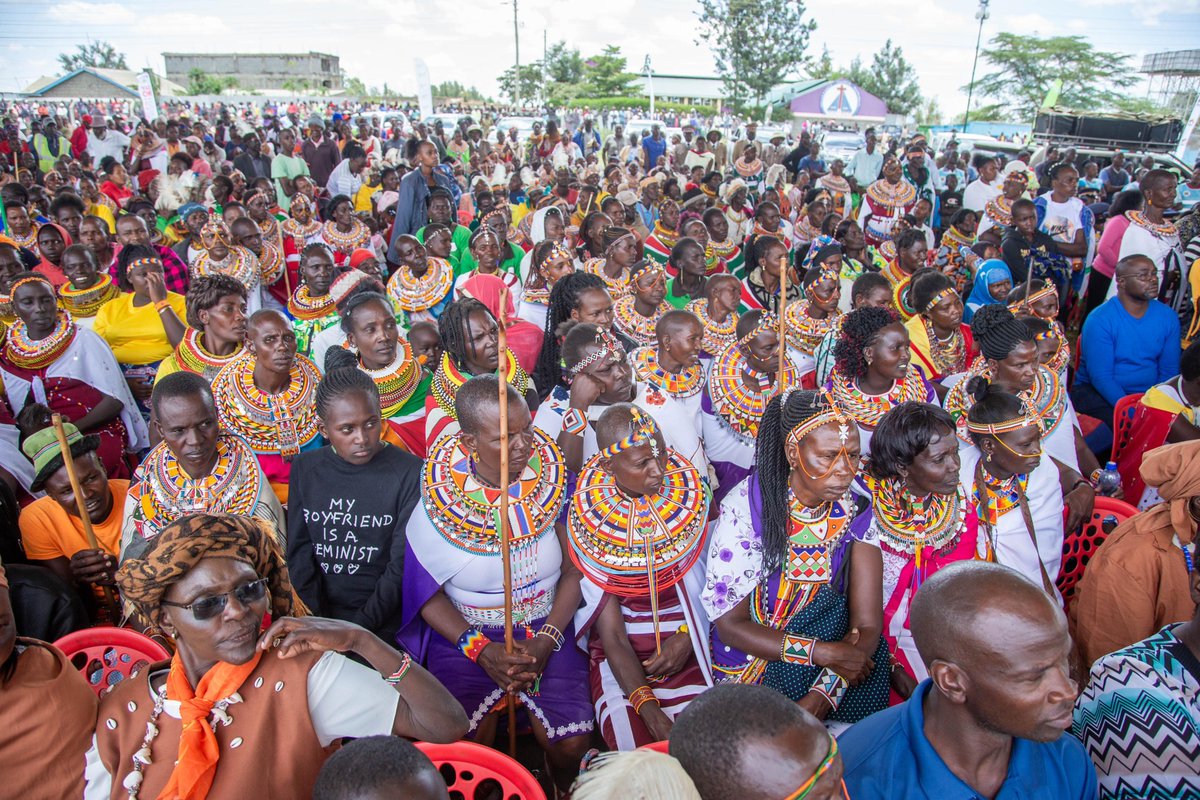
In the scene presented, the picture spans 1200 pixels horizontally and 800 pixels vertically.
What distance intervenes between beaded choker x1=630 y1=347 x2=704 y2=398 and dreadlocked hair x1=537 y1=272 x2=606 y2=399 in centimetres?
85

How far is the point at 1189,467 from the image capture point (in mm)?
2561

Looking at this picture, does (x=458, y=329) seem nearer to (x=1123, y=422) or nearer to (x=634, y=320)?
(x=634, y=320)

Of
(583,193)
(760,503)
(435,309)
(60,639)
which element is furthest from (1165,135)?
(60,639)

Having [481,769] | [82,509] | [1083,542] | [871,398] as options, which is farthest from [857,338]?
[82,509]

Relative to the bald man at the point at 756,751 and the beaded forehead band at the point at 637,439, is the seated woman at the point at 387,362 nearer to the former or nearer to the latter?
the beaded forehead band at the point at 637,439

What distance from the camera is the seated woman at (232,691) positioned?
177 centimetres

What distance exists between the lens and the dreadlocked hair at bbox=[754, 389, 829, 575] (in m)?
2.57

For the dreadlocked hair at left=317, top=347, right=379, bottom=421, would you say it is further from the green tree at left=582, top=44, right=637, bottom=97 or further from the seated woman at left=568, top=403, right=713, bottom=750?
the green tree at left=582, top=44, right=637, bottom=97

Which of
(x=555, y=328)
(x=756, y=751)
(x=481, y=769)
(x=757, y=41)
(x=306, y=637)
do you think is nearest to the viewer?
(x=756, y=751)

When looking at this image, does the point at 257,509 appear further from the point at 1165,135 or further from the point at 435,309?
the point at 1165,135

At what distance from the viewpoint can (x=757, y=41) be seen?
41781 millimetres

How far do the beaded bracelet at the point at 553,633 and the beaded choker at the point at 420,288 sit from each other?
11.4ft

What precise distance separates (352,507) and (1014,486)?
2777 mm

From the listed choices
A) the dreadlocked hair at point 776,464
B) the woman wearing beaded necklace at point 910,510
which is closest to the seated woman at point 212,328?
the dreadlocked hair at point 776,464
